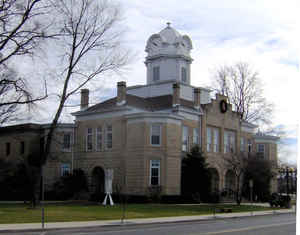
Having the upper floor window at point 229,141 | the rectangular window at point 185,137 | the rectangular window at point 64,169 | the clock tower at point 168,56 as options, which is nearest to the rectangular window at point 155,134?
the rectangular window at point 185,137

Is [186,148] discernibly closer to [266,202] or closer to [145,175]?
[145,175]

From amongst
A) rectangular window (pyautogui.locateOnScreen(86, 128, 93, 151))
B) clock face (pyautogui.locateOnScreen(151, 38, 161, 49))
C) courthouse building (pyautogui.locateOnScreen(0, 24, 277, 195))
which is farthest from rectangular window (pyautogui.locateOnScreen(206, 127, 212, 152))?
clock face (pyautogui.locateOnScreen(151, 38, 161, 49))

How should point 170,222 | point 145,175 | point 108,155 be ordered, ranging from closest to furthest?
point 170,222, point 145,175, point 108,155

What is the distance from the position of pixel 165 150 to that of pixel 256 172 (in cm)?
818

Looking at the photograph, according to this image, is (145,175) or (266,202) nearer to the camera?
(145,175)

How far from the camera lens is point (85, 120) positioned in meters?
47.5

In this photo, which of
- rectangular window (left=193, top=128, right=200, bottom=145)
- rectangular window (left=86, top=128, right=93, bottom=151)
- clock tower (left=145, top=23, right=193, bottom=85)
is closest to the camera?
rectangular window (left=86, top=128, right=93, bottom=151)

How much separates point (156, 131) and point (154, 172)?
142 inches

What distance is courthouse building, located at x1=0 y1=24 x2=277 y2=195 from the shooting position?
42406 millimetres

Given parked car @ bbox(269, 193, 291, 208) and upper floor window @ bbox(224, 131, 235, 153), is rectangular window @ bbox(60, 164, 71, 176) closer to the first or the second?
upper floor window @ bbox(224, 131, 235, 153)

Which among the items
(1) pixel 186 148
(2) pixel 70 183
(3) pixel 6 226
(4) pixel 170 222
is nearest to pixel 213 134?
(1) pixel 186 148

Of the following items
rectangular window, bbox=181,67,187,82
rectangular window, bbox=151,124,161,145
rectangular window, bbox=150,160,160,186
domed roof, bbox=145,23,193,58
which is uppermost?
domed roof, bbox=145,23,193,58

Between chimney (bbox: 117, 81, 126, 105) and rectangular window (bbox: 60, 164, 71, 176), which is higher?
chimney (bbox: 117, 81, 126, 105)

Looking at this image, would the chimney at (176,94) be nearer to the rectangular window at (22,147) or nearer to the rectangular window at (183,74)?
the rectangular window at (183,74)
